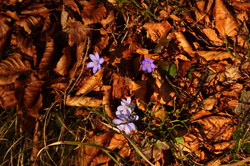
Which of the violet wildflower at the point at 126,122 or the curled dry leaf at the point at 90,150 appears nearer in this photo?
the violet wildflower at the point at 126,122

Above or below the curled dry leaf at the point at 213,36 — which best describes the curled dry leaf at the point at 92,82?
below

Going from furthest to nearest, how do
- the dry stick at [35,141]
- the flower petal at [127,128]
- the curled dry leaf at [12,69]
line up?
the dry stick at [35,141], the curled dry leaf at [12,69], the flower petal at [127,128]

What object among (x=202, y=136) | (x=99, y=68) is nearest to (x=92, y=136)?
(x=99, y=68)

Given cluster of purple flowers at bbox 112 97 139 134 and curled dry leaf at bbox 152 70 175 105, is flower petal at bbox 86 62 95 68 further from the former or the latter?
curled dry leaf at bbox 152 70 175 105

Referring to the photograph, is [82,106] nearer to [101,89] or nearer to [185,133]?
[101,89]

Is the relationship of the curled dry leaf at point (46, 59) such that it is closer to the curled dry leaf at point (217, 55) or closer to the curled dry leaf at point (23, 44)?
the curled dry leaf at point (23, 44)

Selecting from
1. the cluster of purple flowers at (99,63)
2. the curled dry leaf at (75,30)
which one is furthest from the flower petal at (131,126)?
the curled dry leaf at (75,30)

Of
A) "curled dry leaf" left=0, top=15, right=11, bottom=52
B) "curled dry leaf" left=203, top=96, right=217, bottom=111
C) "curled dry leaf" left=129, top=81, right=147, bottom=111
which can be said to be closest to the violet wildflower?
"curled dry leaf" left=129, top=81, right=147, bottom=111
